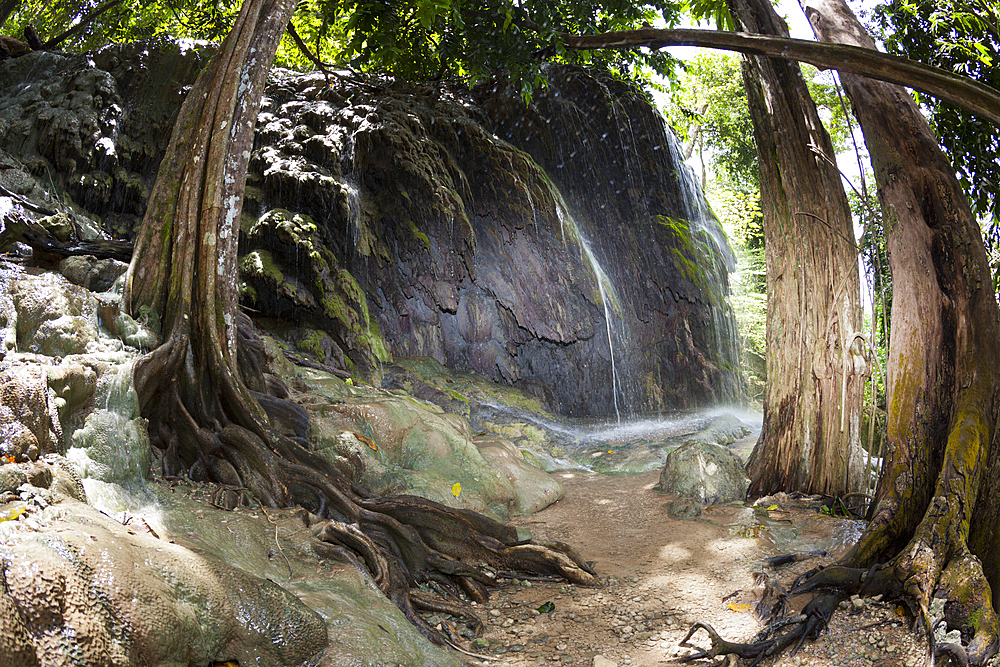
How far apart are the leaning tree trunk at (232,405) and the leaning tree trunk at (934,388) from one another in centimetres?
185

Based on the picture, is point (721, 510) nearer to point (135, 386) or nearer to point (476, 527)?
point (476, 527)

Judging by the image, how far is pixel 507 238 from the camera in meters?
10.6

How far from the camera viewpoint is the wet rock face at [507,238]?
8297mm

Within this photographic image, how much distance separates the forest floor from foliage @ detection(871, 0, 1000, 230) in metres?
2.82

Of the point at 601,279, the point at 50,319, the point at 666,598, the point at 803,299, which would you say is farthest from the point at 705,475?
the point at 601,279

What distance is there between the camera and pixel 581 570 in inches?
152

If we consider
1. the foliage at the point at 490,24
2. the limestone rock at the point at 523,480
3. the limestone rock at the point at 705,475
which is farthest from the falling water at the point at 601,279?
the limestone rock at the point at 705,475

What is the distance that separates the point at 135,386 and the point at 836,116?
643 inches

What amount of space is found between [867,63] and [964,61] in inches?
82.1

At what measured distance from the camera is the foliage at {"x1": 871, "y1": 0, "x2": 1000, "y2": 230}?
Answer: 14.8 feet

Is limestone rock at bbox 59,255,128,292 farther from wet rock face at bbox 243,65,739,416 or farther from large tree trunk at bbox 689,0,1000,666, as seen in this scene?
large tree trunk at bbox 689,0,1000,666

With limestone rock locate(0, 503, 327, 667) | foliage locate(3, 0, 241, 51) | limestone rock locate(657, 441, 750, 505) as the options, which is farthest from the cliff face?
limestone rock locate(0, 503, 327, 667)

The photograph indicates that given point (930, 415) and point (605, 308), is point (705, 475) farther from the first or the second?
point (605, 308)

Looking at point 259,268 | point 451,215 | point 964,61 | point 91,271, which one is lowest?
point 91,271
